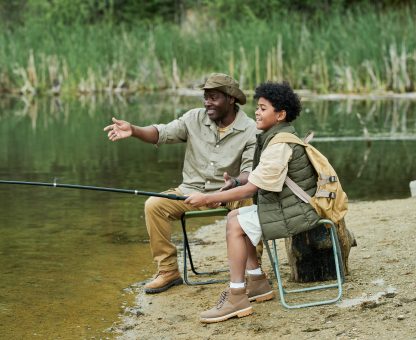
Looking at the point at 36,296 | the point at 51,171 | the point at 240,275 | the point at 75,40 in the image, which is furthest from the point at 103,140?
the point at 75,40

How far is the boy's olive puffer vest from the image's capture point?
4688 millimetres

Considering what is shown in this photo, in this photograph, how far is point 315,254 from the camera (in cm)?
522

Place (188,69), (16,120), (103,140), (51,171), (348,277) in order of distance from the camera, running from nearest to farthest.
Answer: (348,277), (51,171), (103,140), (16,120), (188,69)

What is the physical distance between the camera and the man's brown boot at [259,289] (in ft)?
16.5

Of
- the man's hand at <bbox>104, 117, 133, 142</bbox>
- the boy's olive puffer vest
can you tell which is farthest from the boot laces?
the man's hand at <bbox>104, 117, 133, 142</bbox>

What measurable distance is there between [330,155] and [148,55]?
12.7m

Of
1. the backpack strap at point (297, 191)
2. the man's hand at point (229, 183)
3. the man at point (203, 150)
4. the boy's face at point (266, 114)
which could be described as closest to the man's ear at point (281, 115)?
the boy's face at point (266, 114)

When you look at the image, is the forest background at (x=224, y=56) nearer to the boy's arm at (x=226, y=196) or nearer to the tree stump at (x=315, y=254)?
the tree stump at (x=315, y=254)

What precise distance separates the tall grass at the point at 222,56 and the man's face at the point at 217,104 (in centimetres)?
1351

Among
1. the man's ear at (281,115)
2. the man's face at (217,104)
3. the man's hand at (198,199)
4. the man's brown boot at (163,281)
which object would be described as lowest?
the man's brown boot at (163,281)

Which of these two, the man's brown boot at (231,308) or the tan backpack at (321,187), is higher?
the tan backpack at (321,187)

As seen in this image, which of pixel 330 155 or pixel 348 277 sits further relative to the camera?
pixel 330 155

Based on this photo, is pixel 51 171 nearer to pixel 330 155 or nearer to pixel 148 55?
pixel 330 155

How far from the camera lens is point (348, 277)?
523 cm
